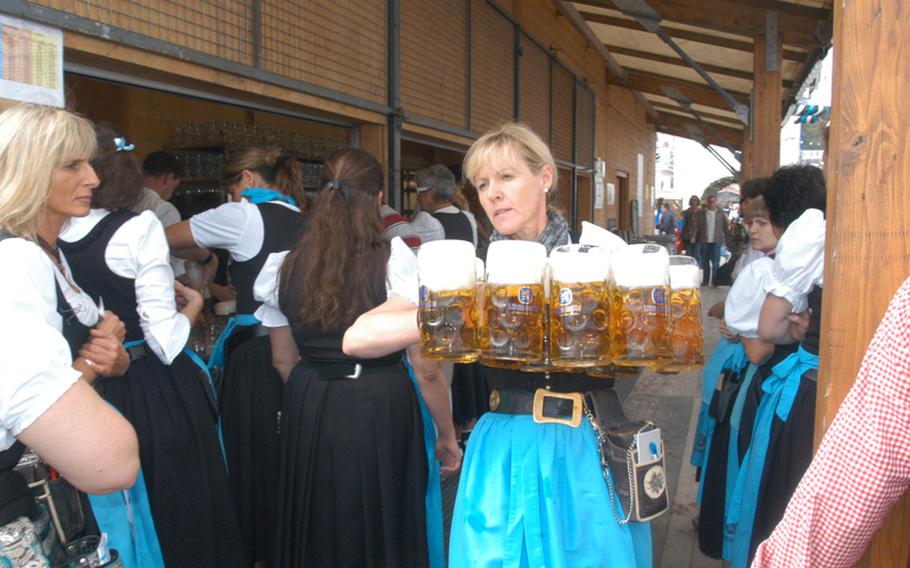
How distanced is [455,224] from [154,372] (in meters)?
2.87

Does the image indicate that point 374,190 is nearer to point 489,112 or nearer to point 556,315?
point 556,315

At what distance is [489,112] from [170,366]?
511 centimetres

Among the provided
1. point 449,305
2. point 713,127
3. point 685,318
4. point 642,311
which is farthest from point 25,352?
point 713,127

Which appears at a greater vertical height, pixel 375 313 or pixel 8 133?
pixel 8 133

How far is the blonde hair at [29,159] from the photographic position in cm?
150

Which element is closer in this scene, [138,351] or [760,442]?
[138,351]

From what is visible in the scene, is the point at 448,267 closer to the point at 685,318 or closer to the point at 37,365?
the point at 685,318

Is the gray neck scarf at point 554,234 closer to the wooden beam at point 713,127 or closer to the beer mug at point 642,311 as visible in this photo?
the beer mug at point 642,311

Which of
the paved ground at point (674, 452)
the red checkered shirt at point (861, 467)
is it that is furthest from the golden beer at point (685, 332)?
the paved ground at point (674, 452)

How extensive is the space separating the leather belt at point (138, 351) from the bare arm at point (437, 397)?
837mm

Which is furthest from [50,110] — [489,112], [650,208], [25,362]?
[650,208]

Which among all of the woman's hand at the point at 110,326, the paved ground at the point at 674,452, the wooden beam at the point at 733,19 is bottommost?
the paved ground at the point at 674,452

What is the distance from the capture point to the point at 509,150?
5.95ft

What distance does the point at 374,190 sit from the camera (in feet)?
8.66
